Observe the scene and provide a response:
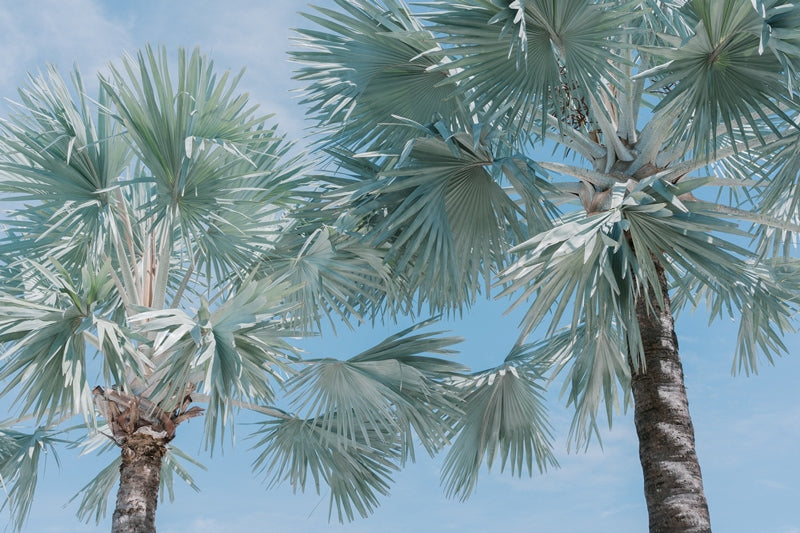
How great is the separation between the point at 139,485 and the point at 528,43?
3.24 m

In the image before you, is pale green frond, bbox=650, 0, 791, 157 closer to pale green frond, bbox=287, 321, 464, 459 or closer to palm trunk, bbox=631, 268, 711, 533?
Answer: palm trunk, bbox=631, 268, 711, 533

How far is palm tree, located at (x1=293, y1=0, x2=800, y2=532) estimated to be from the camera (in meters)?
4.10

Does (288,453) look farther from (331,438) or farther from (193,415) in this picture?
(193,415)

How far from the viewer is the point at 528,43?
4383mm

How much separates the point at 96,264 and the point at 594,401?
11.2ft

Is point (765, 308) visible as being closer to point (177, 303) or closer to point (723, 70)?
point (723, 70)

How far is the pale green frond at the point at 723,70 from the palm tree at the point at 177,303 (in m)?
2.10

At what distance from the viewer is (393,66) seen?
514cm

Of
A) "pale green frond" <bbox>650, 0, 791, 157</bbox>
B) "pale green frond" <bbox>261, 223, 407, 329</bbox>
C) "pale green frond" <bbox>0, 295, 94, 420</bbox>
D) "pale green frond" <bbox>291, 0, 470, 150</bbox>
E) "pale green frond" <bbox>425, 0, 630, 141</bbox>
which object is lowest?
"pale green frond" <bbox>0, 295, 94, 420</bbox>

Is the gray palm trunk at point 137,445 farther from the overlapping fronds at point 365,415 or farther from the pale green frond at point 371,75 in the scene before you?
the pale green frond at point 371,75

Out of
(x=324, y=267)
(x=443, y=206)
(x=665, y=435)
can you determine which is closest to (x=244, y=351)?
(x=324, y=267)

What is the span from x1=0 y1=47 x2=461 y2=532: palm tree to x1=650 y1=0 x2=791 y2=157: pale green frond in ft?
6.90

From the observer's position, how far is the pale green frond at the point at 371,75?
16.6 feet

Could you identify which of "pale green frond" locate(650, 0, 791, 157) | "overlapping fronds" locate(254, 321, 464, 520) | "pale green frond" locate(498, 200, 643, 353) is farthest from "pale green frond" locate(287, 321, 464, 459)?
"pale green frond" locate(650, 0, 791, 157)
